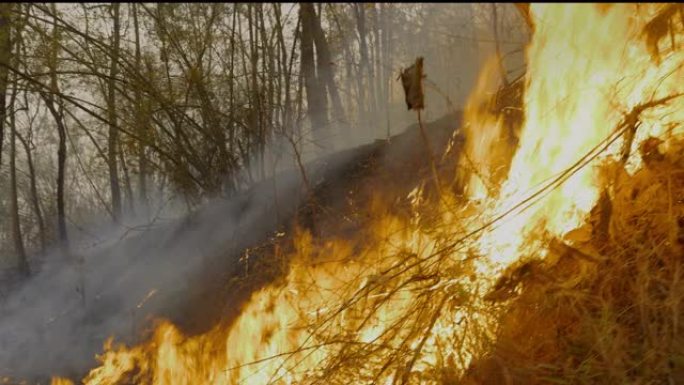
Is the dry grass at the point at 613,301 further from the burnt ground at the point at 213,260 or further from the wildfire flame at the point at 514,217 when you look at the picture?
the burnt ground at the point at 213,260

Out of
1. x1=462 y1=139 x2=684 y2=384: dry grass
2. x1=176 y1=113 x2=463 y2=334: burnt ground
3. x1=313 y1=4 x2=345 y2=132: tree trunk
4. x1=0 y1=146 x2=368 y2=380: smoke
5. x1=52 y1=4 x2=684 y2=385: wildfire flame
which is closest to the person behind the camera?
x1=462 y1=139 x2=684 y2=384: dry grass

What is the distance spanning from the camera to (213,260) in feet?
21.1

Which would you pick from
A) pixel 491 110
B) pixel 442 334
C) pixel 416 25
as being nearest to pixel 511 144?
pixel 491 110

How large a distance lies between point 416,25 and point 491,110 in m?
11.6

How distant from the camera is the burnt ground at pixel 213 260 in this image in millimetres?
5723

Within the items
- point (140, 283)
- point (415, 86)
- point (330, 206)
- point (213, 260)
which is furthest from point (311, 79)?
point (415, 86)

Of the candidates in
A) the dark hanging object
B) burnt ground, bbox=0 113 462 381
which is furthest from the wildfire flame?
burnt ground, bbox=0 113 462 381

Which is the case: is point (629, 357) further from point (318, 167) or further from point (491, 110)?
point (318, 167)

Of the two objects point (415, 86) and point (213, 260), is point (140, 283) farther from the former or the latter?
point (415, 86)

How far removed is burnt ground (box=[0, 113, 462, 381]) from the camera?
5.72 m

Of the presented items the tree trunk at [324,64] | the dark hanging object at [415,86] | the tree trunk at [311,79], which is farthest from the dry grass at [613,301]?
the tree trunk at [324,64]

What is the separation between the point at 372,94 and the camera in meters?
15.9

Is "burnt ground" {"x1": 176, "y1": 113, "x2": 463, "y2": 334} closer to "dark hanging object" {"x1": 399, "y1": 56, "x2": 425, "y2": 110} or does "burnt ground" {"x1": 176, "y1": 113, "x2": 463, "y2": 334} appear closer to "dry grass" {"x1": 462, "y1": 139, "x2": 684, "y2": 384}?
"dark hanging object" {"x1": 399, "y1": 56, "x2": 425, "y2": 110}

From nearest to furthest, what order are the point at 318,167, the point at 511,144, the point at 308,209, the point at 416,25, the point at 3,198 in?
the point at 511,144
the point at 308,209
the point at 318,167
the point at 416,25
the point at 3,198
